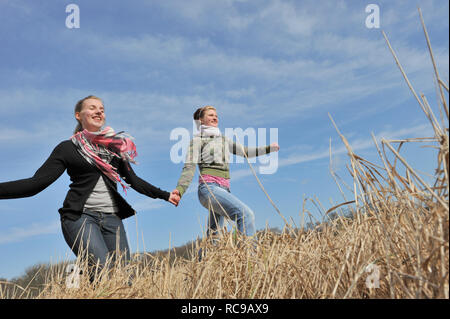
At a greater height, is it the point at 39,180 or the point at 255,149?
the point at 255,149

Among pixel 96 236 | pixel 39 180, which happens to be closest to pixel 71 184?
pixel 39 180

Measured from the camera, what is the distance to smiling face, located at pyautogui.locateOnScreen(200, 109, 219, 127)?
6074 millimetres

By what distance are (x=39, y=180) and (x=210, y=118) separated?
2.89 meters

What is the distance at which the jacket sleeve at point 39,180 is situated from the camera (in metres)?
3.54

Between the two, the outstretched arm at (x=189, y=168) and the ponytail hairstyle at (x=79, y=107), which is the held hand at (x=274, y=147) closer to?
the outstretched arm at (x=189, y=168)

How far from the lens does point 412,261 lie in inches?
79.2

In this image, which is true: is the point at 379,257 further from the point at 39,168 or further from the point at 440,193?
the point at 39,168

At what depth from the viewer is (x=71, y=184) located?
400 cm

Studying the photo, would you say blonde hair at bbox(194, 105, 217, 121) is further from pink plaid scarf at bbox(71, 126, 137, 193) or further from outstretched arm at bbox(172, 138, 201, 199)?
pink plaid scarf at bbox(71, 126, 137, 193)

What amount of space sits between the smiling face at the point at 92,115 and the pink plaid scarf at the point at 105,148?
85mm

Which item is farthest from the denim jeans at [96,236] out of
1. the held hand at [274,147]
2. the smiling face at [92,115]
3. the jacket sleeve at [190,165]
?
the held hand at [274,147]

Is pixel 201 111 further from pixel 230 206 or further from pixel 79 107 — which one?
pixel 79 107

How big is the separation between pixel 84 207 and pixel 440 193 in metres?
3.14

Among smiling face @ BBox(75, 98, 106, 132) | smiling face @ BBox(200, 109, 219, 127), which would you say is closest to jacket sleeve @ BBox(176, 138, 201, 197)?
smiling face @ BBox(200, 109, 219, 127)
